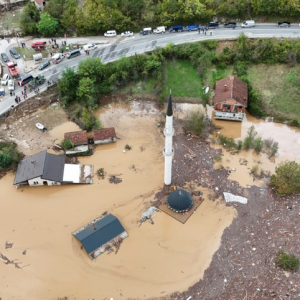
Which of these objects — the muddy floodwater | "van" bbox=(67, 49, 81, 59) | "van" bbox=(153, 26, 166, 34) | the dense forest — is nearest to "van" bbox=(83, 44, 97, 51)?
"van" bbox=(67, 49, 81, 59)

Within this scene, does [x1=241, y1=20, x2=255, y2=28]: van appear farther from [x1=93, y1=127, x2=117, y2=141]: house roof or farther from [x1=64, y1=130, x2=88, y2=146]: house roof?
[x1=64, y1=130, x2=88, y2=146]: house roof

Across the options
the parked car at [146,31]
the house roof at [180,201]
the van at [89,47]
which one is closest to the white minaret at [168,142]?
the house roof at [180,201]

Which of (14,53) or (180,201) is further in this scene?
(14,53)

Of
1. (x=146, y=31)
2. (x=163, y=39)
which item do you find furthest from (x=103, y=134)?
(x=146, y=31)

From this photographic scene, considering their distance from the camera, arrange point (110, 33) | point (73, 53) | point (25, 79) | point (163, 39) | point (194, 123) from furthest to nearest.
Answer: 1. point (110, 33)
2. point (163, 39)
3. point (73, 53)
4. point (25, 79)
5. point (194, 123)

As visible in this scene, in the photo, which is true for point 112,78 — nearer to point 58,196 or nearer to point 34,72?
point 34,72

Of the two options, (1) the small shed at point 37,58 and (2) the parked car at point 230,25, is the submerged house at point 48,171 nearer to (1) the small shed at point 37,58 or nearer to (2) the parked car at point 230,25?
(1) the small shed at point 37,58

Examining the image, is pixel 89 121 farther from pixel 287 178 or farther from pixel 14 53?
pixel 287 178
